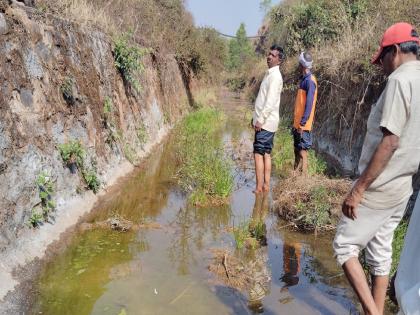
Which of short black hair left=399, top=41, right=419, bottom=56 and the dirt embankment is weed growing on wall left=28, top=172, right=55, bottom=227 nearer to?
the dirt embankment

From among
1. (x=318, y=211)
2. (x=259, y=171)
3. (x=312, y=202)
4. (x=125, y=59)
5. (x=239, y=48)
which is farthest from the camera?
(x=239, y=48)

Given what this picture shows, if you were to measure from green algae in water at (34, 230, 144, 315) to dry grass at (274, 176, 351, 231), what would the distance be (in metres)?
1.97

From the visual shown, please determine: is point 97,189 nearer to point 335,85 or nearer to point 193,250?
point 193,250

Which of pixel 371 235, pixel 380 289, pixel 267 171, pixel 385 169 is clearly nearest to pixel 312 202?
pixel 267 171

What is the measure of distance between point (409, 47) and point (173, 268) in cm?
269

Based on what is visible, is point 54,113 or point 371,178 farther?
point 54,113

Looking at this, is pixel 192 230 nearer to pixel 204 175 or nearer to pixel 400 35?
pixel 204 175

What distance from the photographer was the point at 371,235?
10.2 feet

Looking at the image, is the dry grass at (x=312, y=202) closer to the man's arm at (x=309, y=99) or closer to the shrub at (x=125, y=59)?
the man's arm at (x=309, y=99)

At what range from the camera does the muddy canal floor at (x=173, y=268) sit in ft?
11.7

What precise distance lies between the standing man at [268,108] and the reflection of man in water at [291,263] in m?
1.90

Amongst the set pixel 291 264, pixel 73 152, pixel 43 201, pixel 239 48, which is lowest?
pixel 291 264

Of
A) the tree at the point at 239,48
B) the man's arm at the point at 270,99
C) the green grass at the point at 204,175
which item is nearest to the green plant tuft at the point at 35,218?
the green grass at the point at 204,175

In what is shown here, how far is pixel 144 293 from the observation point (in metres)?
3.70
